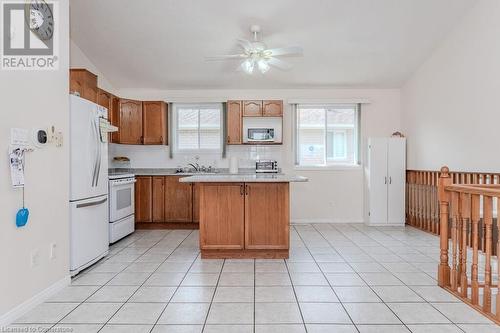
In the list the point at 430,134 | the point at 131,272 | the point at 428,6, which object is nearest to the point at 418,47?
the point at 428,6

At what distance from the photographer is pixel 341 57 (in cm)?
547

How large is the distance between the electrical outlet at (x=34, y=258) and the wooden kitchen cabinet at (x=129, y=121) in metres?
3.44

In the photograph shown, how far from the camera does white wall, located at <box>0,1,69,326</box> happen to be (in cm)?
236

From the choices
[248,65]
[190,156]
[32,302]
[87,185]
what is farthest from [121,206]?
[248,65]

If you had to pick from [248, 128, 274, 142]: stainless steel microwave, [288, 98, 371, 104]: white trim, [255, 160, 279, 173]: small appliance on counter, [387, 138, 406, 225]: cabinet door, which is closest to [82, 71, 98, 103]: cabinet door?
[248, 128, 274, 142]: stainless steel microwave

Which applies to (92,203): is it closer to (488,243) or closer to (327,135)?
(488,243)

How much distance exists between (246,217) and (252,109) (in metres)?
2.80

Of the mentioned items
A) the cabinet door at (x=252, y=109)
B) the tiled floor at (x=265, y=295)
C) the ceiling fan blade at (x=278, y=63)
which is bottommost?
the tiled floor at (x=265, y=295)

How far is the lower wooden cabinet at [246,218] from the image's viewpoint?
3.95m

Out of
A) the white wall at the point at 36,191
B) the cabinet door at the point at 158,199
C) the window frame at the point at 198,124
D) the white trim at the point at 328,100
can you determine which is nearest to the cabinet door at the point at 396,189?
the white trim at the point at 328,100

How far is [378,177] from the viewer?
5988 mm

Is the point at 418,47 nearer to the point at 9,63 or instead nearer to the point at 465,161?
the point at 465,161

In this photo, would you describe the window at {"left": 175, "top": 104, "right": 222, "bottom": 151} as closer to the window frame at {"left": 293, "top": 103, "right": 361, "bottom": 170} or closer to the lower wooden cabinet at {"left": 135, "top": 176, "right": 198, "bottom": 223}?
the lower wooden cabinet at {"left": 135, "top": 176, "right": 198, "bottom": 223}

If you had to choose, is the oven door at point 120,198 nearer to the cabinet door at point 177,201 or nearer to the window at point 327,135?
the cabinet door at point 177,201
